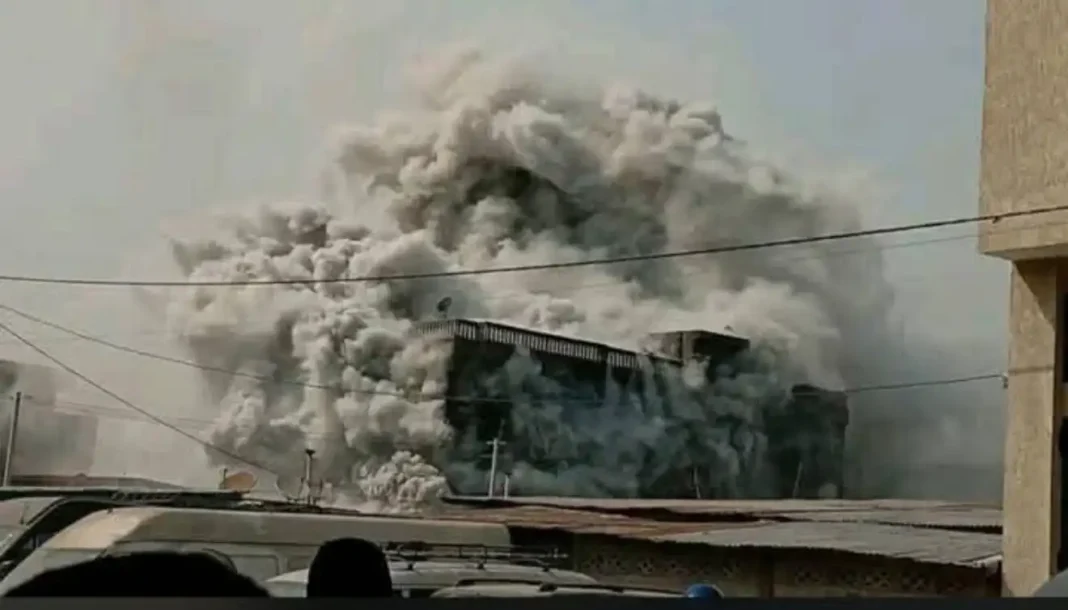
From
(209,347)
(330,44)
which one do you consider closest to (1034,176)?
(330,44)

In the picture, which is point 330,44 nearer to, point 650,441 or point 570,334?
point 570,334

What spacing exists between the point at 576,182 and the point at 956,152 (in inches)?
20.3

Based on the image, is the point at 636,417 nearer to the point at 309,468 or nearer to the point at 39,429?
the point at 309,468

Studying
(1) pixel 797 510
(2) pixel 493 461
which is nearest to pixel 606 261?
(2) pixel 493 461

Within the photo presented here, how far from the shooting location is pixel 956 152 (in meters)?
1.81

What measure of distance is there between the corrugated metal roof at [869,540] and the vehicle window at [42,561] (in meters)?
0.69

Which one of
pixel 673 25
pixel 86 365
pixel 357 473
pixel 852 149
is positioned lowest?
pixel 357 473

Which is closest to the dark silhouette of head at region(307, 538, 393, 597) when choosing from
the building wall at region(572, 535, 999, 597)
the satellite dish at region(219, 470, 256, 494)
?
the satellite dish at region(219, 470, 256, 494)

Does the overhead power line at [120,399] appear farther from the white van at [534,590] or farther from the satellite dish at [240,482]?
the white van at [534,590]

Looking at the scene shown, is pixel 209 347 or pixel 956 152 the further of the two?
pixel 956 152

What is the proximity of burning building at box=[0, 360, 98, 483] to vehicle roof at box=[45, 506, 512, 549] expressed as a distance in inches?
3.1

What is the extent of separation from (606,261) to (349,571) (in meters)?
0.50

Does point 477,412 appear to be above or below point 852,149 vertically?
below

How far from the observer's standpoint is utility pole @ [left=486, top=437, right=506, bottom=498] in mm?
1691
